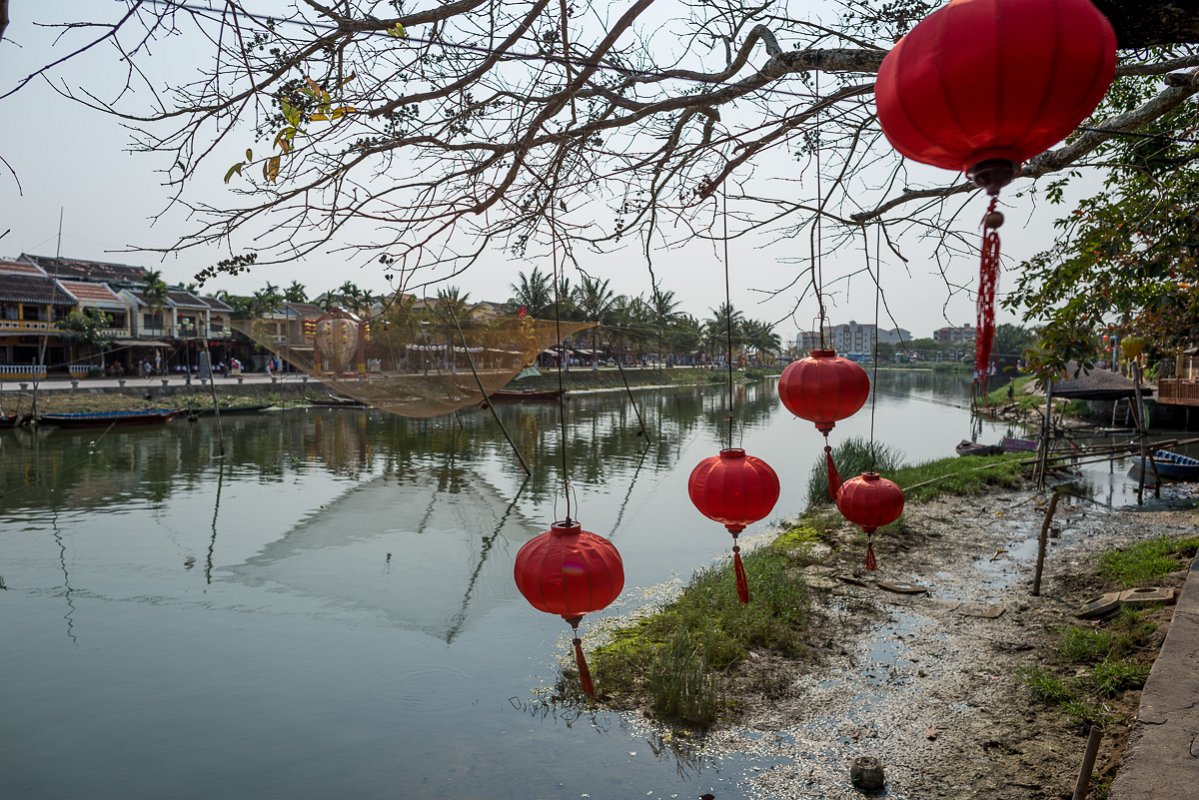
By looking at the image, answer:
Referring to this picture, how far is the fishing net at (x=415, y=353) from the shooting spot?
11789 mm

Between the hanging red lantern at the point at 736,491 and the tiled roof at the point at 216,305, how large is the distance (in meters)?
32.9

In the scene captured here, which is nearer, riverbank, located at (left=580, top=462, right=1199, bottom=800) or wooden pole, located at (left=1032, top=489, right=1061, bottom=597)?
riverbank, located at (left=580, top=462, right=1199, bottom=800)

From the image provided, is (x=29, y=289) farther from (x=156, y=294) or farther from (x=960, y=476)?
(x=960, y=476)

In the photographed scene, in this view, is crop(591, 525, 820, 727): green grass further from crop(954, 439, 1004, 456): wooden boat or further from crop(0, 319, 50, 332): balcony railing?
crop(0, 319, 50, 332): balcony railing

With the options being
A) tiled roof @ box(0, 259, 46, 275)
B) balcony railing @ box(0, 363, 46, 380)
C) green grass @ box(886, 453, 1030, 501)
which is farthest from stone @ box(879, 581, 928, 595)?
tiled roof @ box(0, 259, 46, 275)

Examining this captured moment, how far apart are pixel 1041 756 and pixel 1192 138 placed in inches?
109

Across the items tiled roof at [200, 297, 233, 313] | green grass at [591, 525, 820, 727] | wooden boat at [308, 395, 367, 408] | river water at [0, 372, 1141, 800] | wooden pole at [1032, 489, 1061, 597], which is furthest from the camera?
tiled roof at [200, 297, 233, 313]

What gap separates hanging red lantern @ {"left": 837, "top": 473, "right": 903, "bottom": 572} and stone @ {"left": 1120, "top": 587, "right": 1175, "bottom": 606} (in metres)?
2.84

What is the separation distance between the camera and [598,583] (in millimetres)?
2102

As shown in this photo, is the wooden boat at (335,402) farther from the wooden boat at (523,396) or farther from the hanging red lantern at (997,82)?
the hanging red lantern at (997,82)

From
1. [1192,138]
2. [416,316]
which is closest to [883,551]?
[1192,138]

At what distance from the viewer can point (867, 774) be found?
3488 millimetres

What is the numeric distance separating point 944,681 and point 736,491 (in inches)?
111

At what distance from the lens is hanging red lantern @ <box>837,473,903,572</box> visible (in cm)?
299
